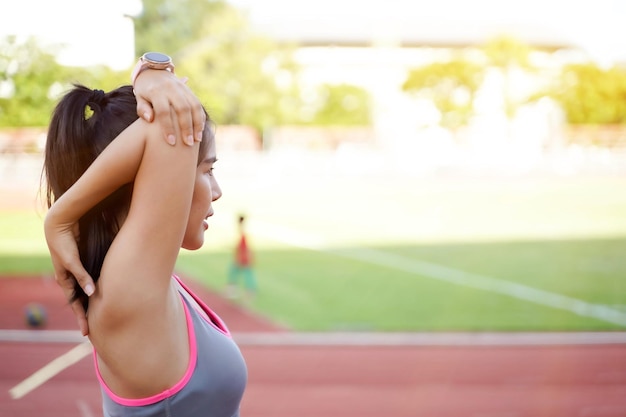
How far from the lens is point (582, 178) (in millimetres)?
37125

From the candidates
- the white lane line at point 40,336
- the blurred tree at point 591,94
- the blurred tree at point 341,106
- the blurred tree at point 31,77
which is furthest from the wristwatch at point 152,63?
the blurred tree at point 591,94

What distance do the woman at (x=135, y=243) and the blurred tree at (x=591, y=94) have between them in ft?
175

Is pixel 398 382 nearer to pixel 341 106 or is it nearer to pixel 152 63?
pixel 152 63

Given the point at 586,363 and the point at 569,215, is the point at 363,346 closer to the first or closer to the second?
the point at 586,363

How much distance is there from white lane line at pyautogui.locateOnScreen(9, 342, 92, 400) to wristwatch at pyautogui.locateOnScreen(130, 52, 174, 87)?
746cm

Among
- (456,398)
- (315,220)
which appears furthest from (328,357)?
(315,220)

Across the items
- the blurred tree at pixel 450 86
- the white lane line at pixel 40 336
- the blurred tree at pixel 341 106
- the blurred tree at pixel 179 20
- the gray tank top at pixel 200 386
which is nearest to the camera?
the gray tank top at pixel 200 386

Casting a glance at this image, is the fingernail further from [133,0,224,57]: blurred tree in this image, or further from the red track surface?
[133,0,224,57]: blurred tree

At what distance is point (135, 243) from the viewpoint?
4.30 feet

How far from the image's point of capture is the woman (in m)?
1.31

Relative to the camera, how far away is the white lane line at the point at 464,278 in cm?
1189

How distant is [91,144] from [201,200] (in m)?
0.23

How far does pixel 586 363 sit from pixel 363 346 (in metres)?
2.78

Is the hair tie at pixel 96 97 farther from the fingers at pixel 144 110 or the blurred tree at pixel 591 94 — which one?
the blurred tree at pixel 591 94
